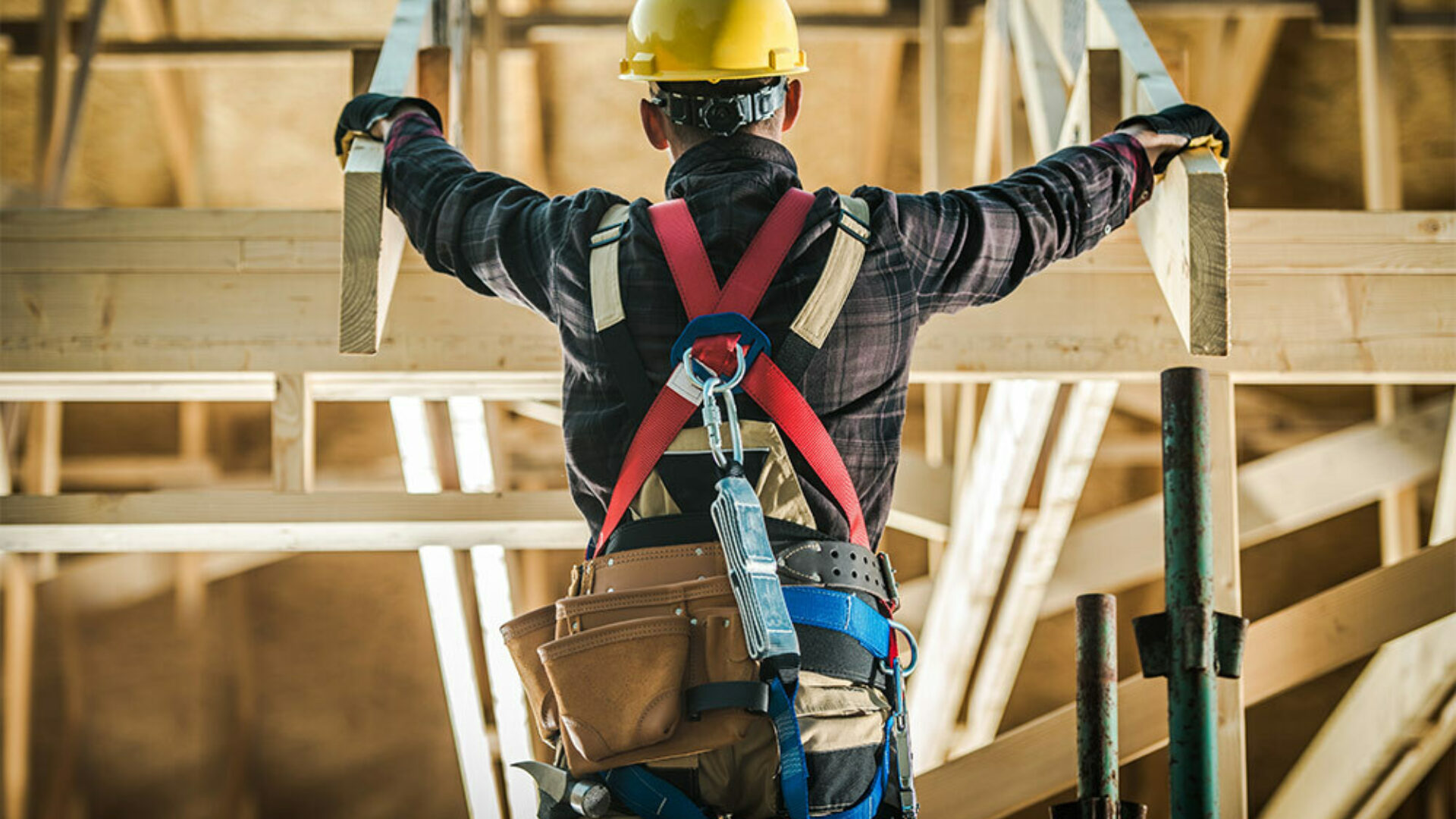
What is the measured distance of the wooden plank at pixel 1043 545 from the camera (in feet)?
14.0

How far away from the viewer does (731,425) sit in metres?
1.96

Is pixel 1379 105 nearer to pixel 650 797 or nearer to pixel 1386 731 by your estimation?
pixel 1386 731

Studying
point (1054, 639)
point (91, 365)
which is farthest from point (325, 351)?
point (1054, 639)

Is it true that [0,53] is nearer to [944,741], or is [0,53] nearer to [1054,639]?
[944,741]

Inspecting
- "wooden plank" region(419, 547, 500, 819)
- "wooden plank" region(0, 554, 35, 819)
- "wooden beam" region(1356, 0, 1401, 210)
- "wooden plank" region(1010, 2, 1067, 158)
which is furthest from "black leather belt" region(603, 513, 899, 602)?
"wooden plank" region(0, 554, 35, 819)

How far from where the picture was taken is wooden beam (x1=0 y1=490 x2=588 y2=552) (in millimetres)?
3641

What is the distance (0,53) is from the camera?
727 cm

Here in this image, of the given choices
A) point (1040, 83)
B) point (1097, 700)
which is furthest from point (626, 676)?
point (1040, 83)

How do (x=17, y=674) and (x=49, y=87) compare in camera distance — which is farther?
(x=17, y=674)

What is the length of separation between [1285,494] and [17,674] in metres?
5.74

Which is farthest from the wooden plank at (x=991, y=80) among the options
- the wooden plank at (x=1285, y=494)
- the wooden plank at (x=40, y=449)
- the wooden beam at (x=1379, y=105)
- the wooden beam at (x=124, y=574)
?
the wooden plank at (x=40, y=449)

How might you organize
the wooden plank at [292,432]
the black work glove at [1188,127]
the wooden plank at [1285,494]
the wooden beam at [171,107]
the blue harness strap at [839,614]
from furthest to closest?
the wooden beam at [171,107] → the wooden plank at [1285,494] → the wooden plank at [292,432] → the black work glove at [1188,127] → the blue harness strap at [839,614]

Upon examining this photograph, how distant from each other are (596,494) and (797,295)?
0.40 metres

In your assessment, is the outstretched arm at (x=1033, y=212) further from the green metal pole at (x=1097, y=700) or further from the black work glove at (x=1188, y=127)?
the green metal pole at (x=1097, y=700)
